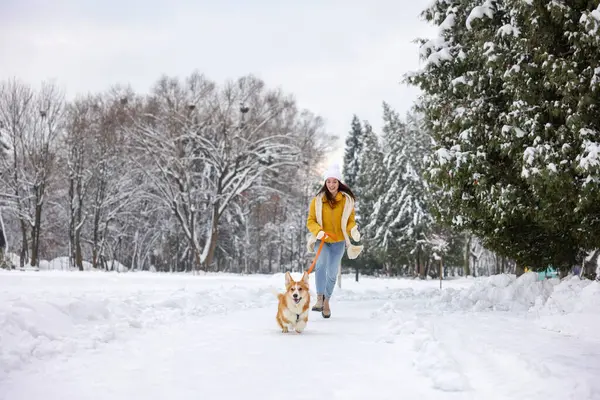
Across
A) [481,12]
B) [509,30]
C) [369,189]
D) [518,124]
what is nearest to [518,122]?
[518,124]

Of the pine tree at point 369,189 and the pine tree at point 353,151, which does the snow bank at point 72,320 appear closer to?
the pine tree at point 369,189

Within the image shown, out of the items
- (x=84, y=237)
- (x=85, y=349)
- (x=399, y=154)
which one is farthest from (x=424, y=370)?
(x=84, y=237)

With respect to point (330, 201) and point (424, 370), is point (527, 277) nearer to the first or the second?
point (330, 201)

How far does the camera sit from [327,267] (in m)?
7.81

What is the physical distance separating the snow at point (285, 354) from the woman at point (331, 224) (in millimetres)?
630

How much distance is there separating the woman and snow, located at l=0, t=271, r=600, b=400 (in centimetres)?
63

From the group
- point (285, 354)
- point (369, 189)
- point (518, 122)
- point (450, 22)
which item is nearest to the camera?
point (285, 354)

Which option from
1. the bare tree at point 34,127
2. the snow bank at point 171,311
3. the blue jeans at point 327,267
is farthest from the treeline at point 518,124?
the bare tree at point 34,127

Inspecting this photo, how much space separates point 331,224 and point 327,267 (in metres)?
0.66

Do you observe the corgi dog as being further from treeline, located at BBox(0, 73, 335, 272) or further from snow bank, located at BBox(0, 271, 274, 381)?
treeline, located at BBox(0, 73, 335, 272)

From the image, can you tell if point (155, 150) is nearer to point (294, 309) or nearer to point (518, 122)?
point (518, 122)

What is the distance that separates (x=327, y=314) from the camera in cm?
768

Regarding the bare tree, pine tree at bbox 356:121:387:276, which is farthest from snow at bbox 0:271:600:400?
pine tree at bbox 356:121:387:276

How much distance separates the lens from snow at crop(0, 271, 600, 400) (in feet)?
11.2
